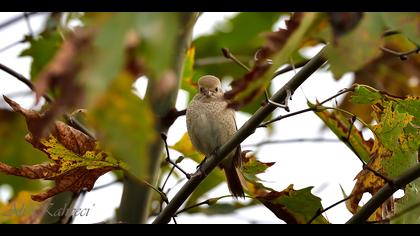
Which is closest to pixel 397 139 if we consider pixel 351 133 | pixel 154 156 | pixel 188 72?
pixel 351 133

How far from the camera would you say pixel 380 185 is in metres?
2.18

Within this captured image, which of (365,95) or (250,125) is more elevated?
(365,95)

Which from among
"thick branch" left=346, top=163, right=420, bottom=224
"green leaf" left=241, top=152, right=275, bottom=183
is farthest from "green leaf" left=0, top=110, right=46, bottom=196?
"thick branch" left=346, top=163, right=420, bottom=224

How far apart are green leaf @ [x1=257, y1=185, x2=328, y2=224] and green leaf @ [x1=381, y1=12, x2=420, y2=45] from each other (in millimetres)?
1185

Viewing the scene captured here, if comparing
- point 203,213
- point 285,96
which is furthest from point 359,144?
point 203,213

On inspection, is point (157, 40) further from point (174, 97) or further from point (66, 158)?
point (174, 97)

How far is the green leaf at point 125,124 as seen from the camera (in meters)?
0.86

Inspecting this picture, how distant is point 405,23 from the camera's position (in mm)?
1085

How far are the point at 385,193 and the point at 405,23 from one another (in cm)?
79

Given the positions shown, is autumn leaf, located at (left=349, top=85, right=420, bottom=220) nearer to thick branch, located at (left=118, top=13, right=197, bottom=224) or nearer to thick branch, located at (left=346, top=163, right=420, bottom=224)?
thick branch, located at (left=346, top=163, right=420, bottom=224)

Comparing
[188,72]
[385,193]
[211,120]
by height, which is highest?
[211,120]

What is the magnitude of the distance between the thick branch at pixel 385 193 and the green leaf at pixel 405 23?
66 centimetres

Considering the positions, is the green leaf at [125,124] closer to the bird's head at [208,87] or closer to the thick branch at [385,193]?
the thick branch at [385,193]

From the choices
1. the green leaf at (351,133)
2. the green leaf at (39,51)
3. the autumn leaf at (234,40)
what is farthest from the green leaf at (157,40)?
the autumn leaf at (234,40)
